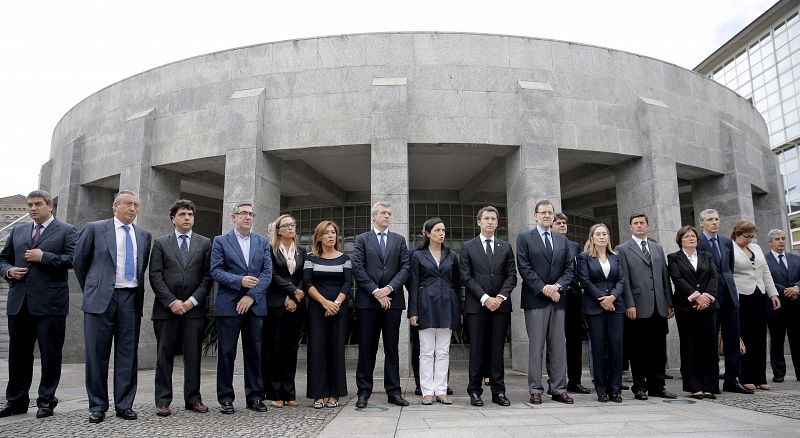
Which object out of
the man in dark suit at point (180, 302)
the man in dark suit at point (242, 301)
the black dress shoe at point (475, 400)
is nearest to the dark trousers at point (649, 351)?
the black dress shoe at point (475, 400)

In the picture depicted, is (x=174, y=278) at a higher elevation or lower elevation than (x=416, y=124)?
lower

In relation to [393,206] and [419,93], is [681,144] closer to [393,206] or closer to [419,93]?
[419,93]

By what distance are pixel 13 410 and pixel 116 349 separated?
3.73ft

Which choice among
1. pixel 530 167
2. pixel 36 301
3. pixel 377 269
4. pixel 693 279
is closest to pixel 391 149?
pixel 530 167

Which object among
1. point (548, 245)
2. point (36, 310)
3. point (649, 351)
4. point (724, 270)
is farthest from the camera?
point (724, 270)

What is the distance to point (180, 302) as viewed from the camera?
5.03 metres

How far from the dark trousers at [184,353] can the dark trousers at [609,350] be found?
13.5ft

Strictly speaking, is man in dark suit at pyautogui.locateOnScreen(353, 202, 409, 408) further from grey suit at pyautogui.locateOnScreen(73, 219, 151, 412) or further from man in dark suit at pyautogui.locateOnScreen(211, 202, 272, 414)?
grey suit at pyautogui.locateOnScreen(73, 219, 151, 412)

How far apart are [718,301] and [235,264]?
5.50 metres

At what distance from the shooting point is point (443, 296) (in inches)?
221

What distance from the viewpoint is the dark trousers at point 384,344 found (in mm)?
5473

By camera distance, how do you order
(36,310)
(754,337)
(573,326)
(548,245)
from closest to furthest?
1. (36,310)
2. (548,245)
3. (754,337)
4. (573,326)

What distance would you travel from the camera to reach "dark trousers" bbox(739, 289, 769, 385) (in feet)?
20.9

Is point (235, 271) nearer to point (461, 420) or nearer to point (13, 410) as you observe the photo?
point (13, 410)
